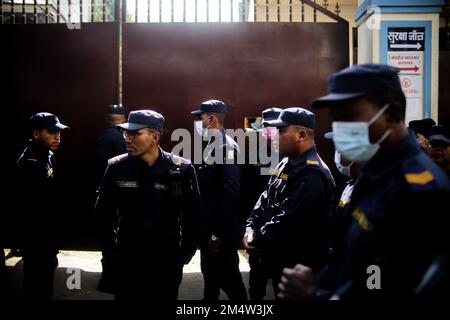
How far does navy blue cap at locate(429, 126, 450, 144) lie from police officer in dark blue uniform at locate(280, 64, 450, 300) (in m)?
2.40

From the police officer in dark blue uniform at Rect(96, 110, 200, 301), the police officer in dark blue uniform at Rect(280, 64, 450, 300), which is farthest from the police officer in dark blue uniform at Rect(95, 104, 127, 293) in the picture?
the police officer in dark blue uniform at Rect(280, 64, 450, 300)

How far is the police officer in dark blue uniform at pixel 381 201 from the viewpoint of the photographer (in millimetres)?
1639

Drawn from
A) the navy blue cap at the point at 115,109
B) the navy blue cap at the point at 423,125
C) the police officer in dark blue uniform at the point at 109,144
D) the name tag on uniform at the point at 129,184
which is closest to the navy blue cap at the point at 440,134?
the navy blue cap at the point at 423,125

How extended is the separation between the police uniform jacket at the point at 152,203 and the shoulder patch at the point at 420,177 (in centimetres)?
213

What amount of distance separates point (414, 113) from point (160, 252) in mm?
3736

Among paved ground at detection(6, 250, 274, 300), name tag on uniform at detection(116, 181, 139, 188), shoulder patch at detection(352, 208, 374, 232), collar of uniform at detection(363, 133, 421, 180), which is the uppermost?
collar of uniform at detection(363, 133, 421, 180)

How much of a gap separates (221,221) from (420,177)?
298 centimetres

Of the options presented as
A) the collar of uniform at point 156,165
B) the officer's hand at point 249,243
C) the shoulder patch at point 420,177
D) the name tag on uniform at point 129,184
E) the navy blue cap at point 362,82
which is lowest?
the officer's hand at point 249,243

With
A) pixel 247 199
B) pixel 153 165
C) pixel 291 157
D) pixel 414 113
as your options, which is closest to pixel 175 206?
pixel 153 165

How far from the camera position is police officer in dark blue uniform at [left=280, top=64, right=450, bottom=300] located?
1639 mm

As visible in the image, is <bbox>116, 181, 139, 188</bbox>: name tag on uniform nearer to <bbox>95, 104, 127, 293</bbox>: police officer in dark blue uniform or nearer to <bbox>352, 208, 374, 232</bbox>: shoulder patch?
<bbox>95, 104, 127, 293</bbox>: police officer in dark blue uniform

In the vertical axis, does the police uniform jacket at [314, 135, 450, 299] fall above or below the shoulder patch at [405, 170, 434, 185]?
below

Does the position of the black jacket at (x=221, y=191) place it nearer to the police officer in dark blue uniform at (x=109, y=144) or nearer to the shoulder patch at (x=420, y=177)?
the police officer in dark blue uniform at (x=109, y=144)

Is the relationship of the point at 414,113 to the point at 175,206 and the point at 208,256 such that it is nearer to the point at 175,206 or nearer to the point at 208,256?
the point at 208,256
